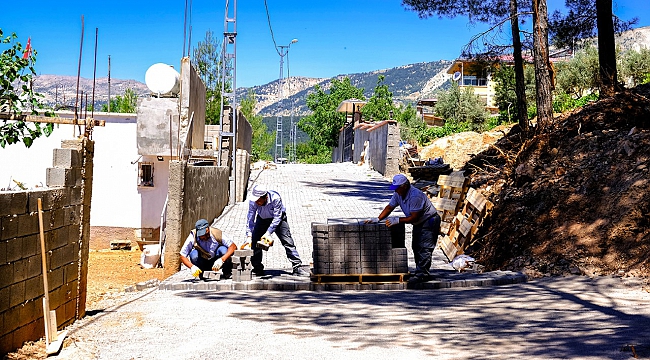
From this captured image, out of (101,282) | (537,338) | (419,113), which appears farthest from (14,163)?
(419,113)

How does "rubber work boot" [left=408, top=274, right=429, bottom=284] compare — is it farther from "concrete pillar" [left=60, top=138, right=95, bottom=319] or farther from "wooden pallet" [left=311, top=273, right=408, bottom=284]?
"concrete pillar" [left=60, top=138, right=95, bottom=319]

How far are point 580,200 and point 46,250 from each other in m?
8.70

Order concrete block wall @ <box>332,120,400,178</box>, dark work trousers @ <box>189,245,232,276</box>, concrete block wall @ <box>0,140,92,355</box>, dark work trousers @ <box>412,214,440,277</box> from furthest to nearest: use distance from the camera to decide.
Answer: concrete block wall @ <box>332,120,400,178</box> → dark work trousers @ <box>189,245,232,276</box> → dark work trousers @ <box>412,214,440,277</box> → concrete block wall @ <box>0,140,92,355</box>

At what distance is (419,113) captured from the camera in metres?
77.6

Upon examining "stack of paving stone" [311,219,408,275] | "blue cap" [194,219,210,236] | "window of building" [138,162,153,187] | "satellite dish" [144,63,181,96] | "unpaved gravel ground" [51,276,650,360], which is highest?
"satellite dish" [144,63,181,96]

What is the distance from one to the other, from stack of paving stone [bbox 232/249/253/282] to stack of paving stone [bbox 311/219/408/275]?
1.03m

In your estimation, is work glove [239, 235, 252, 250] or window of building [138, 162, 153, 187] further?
window of building [138, 162, 153, 187]

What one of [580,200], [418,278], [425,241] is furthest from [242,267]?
[580,200]

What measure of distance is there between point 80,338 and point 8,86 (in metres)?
5.90

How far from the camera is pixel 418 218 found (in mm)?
10289

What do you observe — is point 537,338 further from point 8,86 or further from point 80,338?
point 8,86

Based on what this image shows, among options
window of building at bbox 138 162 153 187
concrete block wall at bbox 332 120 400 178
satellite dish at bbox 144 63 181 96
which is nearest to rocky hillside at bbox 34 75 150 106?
satellite dish at bbox 144 63 181 96

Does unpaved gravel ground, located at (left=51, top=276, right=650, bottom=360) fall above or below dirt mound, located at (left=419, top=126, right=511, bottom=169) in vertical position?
below

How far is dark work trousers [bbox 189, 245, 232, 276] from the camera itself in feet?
34.7
